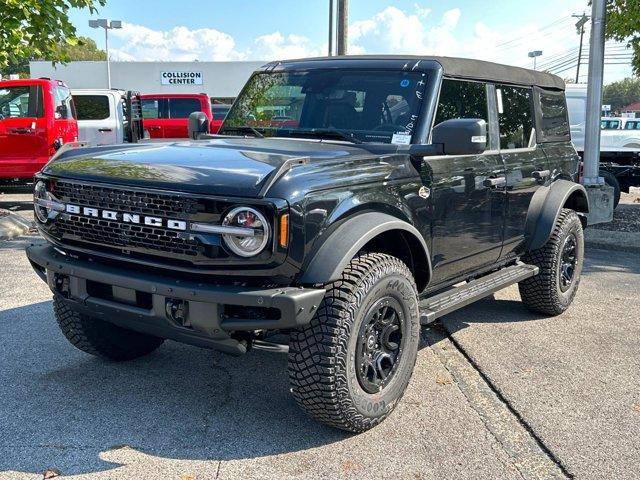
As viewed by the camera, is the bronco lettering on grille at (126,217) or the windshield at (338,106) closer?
the bronco lettering on grille at (126,217)

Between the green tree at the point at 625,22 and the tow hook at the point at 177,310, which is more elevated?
the green tree at the point at 625,22

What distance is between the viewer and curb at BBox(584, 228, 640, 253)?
8.40 meters

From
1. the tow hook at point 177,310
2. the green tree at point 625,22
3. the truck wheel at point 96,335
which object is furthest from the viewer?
the green tree at point 625,22

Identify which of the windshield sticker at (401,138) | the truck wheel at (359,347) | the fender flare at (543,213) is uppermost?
the windshield sticker at (401,138)

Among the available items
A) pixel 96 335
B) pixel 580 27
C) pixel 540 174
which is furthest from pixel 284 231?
pixel 580 27

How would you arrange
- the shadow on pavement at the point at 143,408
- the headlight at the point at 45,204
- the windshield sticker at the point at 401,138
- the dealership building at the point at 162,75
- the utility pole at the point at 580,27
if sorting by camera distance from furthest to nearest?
the utility pole at the point at 580,27, the dealership building at the point at 162,75, the windshield sticker at the point at 401,138, the headlight at the point at 45,204, the shadow on pavement at the point at 143,408

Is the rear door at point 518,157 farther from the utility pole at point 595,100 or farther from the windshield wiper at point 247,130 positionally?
the utility pole at point 595,100

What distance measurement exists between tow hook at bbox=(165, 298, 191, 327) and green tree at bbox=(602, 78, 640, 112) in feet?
368

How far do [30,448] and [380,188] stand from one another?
215 cm

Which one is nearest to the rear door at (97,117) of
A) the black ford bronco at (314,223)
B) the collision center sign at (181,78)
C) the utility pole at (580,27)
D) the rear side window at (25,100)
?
the rear side window at (25,100)

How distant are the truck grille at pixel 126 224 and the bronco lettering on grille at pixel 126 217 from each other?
0.02 metres

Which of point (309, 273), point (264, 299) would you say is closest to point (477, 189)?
point (309, 273)

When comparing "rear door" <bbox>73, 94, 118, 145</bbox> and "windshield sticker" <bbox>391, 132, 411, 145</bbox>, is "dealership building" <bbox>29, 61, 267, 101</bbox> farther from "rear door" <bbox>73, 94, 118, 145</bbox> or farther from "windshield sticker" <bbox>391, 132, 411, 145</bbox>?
"windshield sticker" <bbox>391, 132, 411, 145</bbox>

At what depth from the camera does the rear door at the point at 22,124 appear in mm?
10984
